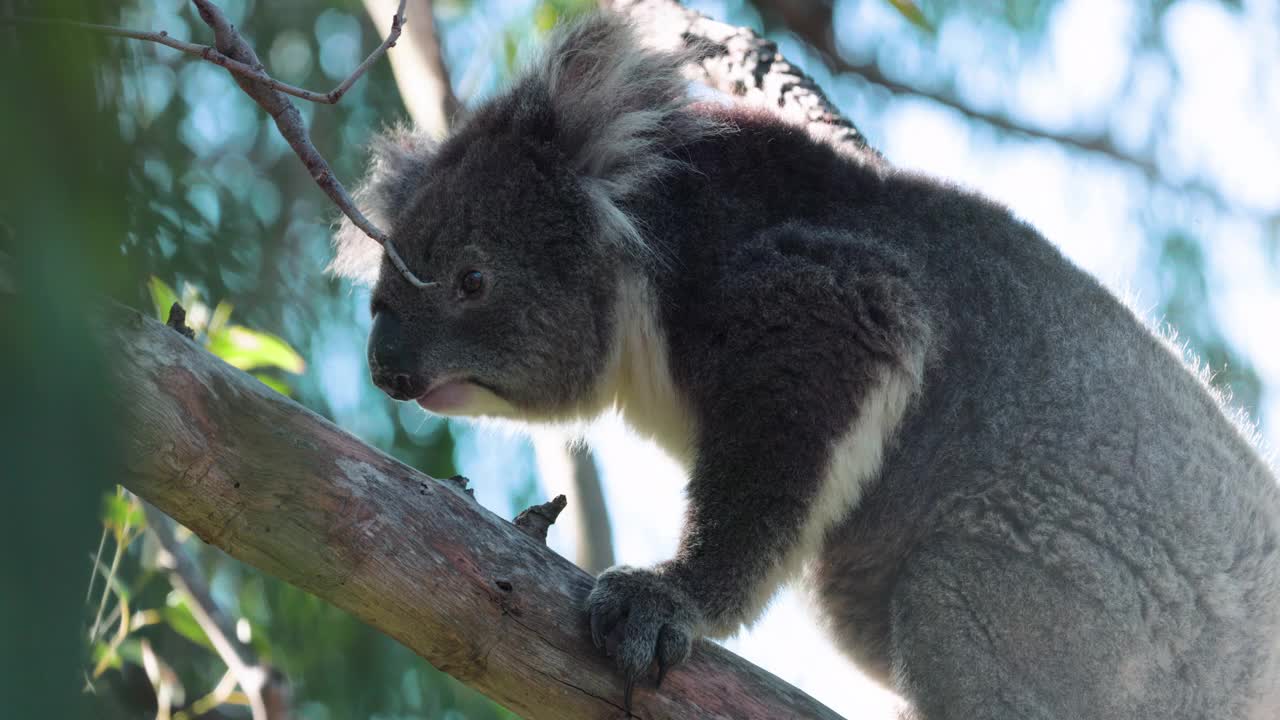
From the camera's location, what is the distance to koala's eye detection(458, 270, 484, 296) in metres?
3.16

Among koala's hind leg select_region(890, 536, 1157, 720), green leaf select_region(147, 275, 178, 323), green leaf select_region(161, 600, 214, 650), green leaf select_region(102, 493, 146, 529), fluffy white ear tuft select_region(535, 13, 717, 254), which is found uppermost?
fluffy white ear tuft select_region(535, 13, 717, 254)

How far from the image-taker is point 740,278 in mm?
2951

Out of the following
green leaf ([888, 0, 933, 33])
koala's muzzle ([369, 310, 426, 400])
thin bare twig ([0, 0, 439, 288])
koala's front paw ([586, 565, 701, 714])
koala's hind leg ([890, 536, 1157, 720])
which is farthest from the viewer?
koala's muzzle ([369, 310, 426, 400])

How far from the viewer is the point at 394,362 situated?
306 centimetres

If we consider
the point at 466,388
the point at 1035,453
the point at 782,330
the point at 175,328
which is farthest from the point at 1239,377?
the point at 175,328

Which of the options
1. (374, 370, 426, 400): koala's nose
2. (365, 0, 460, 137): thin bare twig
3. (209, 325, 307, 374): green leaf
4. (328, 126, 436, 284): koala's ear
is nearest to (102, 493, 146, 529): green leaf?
(209, 325, 307, 374): green leaf

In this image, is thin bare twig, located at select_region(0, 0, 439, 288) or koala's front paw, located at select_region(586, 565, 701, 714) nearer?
thin bare twig, located at select_region(0, 0, 439, 288)

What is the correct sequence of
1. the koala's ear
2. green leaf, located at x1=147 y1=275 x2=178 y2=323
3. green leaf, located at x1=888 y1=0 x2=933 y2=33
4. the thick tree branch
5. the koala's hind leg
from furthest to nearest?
the koala's ear < the koala's hind leg < green leaf, located at x1=888 y1=0 x2=933 y2=33 < the thick tree branch < green leaf, located at x1=147 y1=275 x2=178 y2=323

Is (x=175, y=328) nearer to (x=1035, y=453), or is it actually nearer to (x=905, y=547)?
(x=905, y=547)

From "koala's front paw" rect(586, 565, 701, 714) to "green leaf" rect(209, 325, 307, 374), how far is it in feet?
4.04

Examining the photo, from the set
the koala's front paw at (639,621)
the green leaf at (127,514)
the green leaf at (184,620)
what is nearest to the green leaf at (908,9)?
the koala's front paw at (639,621)

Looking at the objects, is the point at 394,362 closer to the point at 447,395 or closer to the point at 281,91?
the point at 447,395

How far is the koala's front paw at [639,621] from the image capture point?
2465 mm

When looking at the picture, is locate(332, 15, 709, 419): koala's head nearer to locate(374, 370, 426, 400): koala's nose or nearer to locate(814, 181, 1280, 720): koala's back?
locate(374, 370, 426, 400): koala's nose
